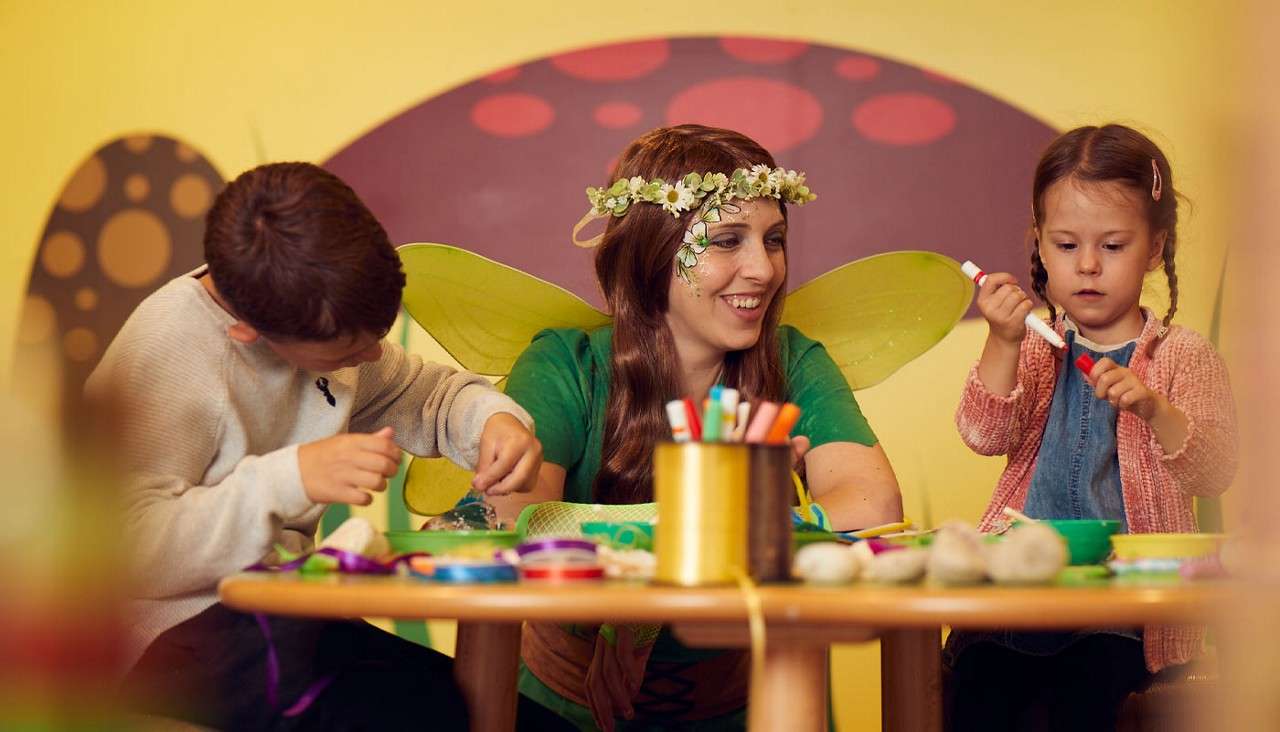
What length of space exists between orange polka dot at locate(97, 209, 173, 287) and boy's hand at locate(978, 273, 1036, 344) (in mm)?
1891

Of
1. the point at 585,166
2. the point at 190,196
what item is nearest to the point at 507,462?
the point at 585,166

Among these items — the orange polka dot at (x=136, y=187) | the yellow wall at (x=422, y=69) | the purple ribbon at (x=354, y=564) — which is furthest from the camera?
the orange polka dot at (x=136, y=187)

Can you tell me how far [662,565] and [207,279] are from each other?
828 millimetres

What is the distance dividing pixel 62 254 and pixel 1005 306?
7.08ft

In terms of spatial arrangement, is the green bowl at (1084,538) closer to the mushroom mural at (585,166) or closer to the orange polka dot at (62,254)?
the mushroom mural at (585,166)

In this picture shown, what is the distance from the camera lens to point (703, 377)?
2127mm

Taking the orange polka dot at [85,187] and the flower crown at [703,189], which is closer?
the flower crown at [703,189]

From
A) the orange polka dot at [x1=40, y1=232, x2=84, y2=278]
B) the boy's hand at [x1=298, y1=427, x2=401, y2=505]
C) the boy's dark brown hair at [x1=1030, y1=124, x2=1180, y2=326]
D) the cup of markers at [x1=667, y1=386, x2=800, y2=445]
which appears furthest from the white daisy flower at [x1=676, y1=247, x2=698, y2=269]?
the orange polka dot at [x1=40, y1=232, x2=84, y2=278]

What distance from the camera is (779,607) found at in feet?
2.80

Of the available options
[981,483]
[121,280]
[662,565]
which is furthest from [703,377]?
[121,280]

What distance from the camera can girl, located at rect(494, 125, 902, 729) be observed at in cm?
200

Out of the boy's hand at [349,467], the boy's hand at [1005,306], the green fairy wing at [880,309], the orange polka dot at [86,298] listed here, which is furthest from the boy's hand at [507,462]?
the orange polka dot at [86,298]

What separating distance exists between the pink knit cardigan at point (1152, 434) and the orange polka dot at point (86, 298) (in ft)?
6.43

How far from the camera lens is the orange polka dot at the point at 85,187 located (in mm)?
3049
